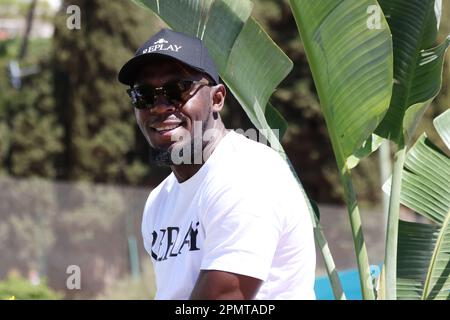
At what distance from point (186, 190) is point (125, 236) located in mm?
12520

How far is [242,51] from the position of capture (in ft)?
12.1

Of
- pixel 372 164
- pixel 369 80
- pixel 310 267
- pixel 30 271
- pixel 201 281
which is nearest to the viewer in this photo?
pixel 201 281

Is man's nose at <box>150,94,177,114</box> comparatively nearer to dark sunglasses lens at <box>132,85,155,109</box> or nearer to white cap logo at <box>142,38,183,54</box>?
dark sunglasses lens at <box>132,85,155,109</box>

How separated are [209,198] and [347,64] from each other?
44.6 inches

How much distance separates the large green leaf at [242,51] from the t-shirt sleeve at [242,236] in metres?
1.13

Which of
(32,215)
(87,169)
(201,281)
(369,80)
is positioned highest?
(87,169)

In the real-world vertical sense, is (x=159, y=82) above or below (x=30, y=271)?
below

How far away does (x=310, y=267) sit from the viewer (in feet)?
8.88

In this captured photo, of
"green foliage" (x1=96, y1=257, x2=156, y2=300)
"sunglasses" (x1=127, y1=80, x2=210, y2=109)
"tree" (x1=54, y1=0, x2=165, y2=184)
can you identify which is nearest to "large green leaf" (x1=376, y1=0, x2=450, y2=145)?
"sunglasses" (x1=127, y1=80, x2=210, y2=109)

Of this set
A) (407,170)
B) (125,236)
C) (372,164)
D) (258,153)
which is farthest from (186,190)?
(372,164)

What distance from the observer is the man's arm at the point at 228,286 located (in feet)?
8.24

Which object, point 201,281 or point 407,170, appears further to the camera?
point 407,170

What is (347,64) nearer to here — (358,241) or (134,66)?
(358,241)

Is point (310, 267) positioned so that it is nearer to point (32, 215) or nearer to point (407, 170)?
point (407, 170)
